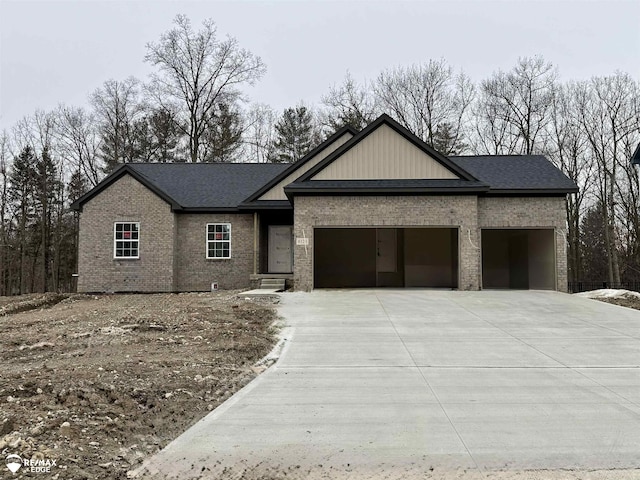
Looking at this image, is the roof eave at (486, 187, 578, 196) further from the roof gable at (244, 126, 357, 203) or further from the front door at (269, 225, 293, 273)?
the front door at (269, 225, 293, 273)

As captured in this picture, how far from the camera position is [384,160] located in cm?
1734

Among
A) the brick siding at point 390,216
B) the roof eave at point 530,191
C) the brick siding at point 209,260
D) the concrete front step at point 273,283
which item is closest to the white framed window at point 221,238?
the brick siding at point 209,260

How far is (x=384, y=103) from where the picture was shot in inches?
1449

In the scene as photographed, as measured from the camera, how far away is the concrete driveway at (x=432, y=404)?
4.44m

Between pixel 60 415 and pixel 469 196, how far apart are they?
47.8 ft

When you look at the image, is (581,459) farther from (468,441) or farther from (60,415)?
(60,415)

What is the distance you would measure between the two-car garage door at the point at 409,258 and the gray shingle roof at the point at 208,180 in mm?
3856

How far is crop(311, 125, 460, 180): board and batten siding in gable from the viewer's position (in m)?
17.2

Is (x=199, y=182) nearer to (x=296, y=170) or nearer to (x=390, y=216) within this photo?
(x=296, y=170)

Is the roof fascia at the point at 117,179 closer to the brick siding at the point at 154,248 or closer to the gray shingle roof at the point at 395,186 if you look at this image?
the brick siding at the point at 154,248

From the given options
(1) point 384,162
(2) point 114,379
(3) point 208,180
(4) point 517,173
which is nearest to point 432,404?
(2) point 114,379

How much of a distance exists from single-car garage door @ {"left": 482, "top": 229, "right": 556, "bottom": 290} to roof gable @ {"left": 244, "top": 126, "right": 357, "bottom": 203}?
24.0 feet

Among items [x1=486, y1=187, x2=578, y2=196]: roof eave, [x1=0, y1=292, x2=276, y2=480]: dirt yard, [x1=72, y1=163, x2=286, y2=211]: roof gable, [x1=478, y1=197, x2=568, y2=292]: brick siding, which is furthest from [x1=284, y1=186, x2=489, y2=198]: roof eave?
[x1=0, y1=292, x2=276, y2=480]: dirt yard

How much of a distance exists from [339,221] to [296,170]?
12.9 feet
